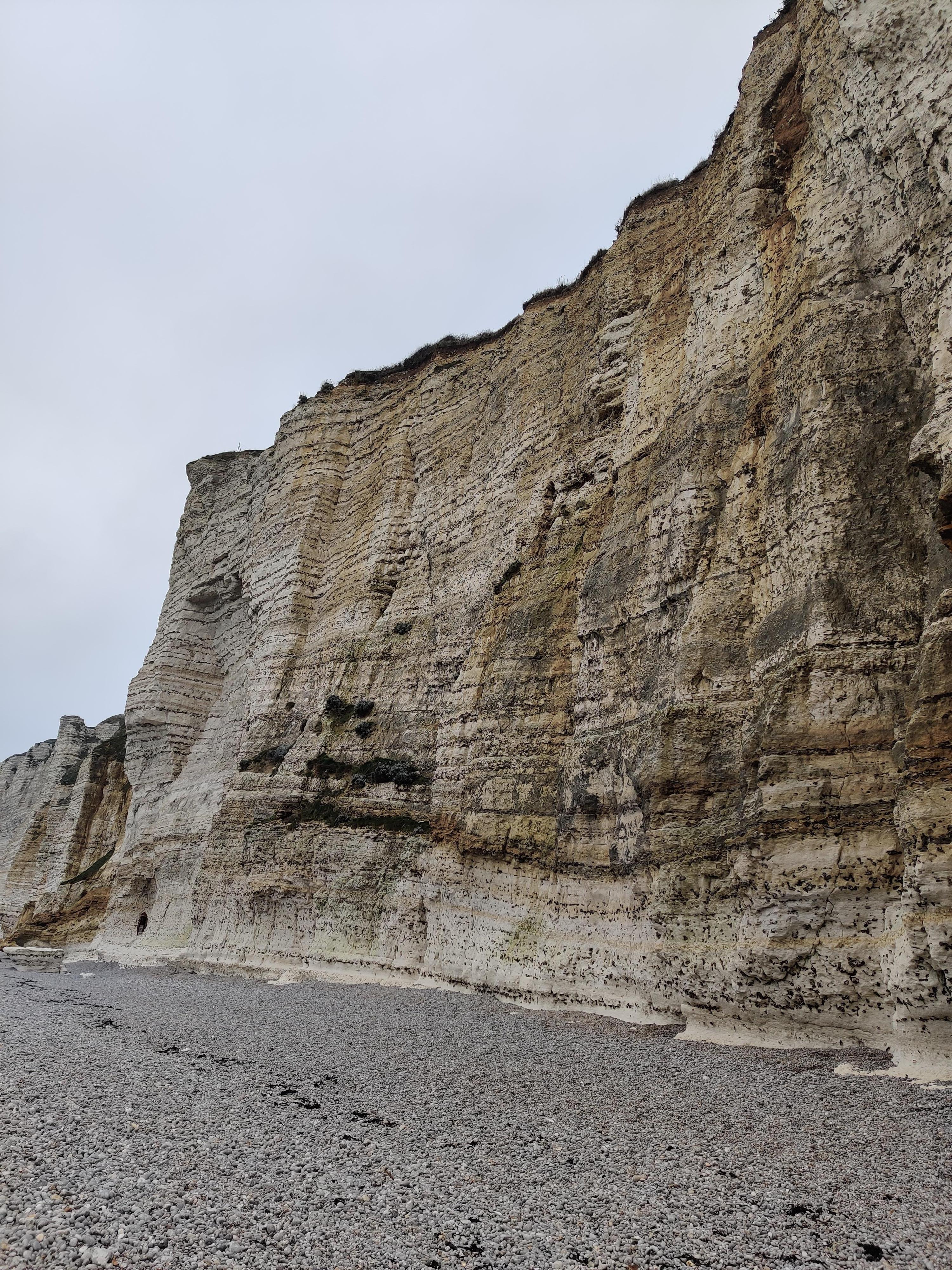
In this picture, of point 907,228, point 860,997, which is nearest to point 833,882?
point 860,997

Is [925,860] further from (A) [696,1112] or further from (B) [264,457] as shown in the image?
(B) [264,457]

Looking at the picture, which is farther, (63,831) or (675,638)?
(63,831)

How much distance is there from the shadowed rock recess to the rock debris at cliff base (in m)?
1.18

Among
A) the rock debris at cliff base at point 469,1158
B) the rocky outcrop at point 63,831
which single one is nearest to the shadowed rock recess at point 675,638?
the rock debris at cliff base at point 469,1158

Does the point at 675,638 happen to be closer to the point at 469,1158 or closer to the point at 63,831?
the point at 469,1158

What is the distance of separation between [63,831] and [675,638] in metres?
30.3

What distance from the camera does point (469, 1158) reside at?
13.8 ft

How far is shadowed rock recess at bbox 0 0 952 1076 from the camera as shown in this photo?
6.25m

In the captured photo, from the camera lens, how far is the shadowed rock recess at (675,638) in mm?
6254

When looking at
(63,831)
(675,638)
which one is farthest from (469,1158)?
(63,831)

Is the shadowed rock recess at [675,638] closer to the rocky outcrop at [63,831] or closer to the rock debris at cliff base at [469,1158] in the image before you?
the rock debris at cliff base at [469,1158]

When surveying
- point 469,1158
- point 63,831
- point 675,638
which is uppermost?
point 675,638

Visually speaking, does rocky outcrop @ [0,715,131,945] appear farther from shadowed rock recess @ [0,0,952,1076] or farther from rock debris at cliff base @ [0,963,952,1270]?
rock debris at cliff base @ [0,963,952,1270]

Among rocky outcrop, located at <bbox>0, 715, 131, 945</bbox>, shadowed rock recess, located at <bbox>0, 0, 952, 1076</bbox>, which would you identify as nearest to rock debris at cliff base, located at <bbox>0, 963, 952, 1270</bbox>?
shadowed rock recess, located at <bbox>0, 0, 952, 1076</bbox>
